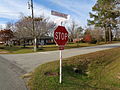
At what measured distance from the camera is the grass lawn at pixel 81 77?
4949mm

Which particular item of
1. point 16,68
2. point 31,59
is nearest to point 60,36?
point 16,68

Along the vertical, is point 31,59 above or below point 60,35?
below

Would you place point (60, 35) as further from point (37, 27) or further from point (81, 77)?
point (37, 27)

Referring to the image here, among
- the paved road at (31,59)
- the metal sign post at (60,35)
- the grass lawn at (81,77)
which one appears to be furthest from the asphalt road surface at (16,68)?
the metal sign post at (60,35)

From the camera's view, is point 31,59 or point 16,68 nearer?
point 16,68

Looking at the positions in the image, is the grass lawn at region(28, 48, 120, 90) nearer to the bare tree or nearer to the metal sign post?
the metal sign post

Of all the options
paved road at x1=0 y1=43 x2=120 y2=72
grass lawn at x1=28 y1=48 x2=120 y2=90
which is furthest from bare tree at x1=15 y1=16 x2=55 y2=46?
grass lawn at x1=28 y1=48 x2=120 y2=90

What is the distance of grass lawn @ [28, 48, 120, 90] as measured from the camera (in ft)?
16.2

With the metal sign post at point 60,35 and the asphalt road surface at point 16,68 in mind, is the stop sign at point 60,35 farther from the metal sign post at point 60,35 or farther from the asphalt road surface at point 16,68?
the asphalt road surface at point 16,68

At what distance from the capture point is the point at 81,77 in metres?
6.63

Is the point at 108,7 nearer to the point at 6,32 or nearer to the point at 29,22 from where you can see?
the point at 29,22

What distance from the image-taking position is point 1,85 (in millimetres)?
5133

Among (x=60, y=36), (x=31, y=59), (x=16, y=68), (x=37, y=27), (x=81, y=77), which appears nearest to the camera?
(x=60, y=36)

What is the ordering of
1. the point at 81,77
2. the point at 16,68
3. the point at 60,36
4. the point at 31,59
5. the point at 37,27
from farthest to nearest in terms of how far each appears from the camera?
the point at 37,27, the point at 31,59, the point at 16,68, the point at 81,77, the point at 60,36
